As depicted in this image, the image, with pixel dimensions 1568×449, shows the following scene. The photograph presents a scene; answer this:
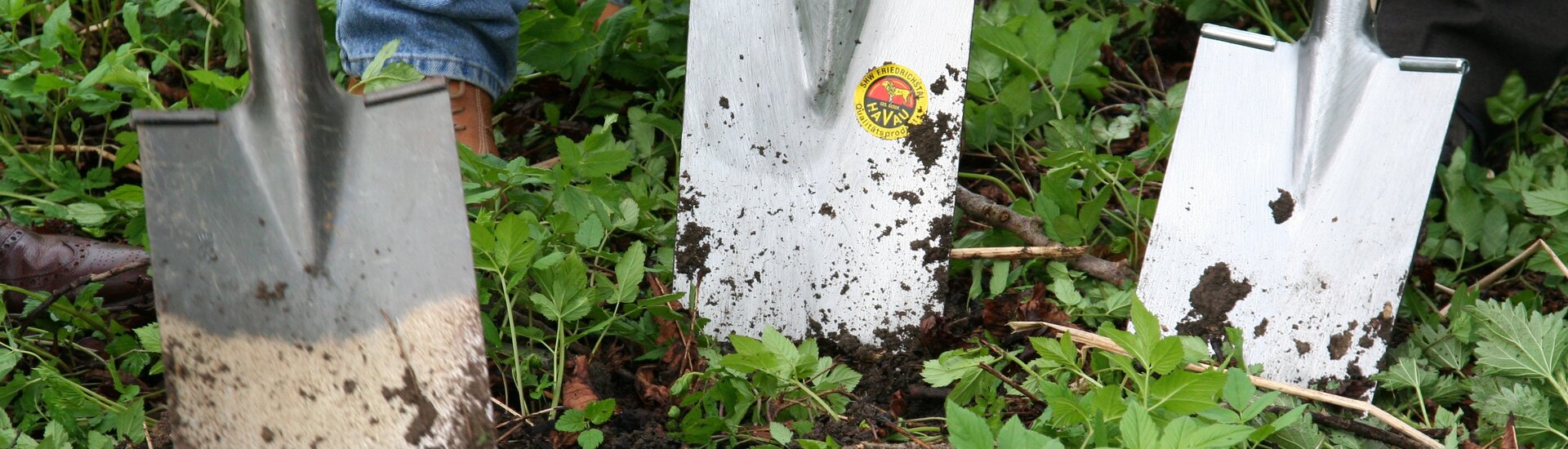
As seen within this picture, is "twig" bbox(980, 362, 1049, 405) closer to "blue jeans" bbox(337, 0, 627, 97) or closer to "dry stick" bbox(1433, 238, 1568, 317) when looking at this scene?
"dry stick" bbox(1433, 238, 1568, 317)

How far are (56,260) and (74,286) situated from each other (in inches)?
7.3

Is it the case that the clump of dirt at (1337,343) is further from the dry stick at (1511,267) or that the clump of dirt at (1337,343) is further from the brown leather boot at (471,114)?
the brown leather boot at (471,114)

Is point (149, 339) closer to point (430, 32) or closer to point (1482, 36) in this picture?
point (430, 32)

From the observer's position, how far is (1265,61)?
1.51m

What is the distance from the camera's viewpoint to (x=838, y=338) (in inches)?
59.9

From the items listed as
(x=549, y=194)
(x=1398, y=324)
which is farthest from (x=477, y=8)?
(x=1398, y=324)

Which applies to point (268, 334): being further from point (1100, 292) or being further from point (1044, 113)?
point (1044, 113)

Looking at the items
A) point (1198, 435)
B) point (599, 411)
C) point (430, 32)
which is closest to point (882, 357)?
point (599, 411)

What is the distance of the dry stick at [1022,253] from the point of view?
1.66 meters

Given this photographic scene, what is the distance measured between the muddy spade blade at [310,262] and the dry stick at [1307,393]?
75 cm

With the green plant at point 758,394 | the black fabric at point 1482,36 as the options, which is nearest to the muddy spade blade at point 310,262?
the green plant at point 758,394

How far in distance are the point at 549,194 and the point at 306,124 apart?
0.58 meters

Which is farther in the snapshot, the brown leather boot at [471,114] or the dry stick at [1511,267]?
the brown leather boot at [471,114]

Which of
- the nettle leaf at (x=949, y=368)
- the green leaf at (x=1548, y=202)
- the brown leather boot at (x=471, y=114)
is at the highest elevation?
the brown leather boot at (x=471, y=114)
